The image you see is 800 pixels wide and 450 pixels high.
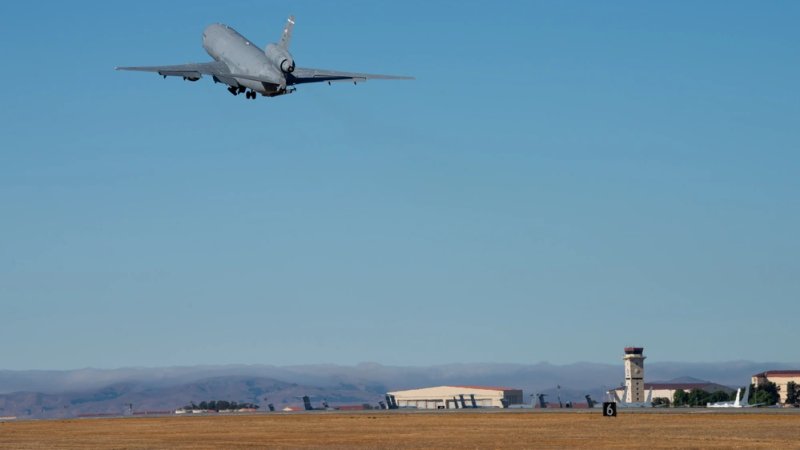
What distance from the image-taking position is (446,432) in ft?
411

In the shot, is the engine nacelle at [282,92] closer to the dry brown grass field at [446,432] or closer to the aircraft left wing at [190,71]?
the aircraft left wing at [190,71]

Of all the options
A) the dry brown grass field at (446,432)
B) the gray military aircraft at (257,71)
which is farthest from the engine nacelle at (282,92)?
the dry brown grass field at (446,432)

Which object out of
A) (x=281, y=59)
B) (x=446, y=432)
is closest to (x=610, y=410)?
(x=446, y=432)

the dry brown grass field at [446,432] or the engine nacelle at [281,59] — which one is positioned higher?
the engine nacelle at [281,59]

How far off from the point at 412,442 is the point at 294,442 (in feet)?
39.4

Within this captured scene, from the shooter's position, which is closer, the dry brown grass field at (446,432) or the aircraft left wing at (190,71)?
the dry brown grass field at (446,432)

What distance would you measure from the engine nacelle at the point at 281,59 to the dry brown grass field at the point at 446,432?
36793 mm

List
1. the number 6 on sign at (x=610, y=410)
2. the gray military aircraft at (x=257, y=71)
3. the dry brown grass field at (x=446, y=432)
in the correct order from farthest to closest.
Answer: the number 6 on sign at (x=610, y=410) < the gray military aircraft at (x=257, y=71) < the dry brown grass field at (x=446, y=432)

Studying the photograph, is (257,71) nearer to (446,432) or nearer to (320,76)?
(320,76)

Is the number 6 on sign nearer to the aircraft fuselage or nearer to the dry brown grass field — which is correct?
the dry brown grass field

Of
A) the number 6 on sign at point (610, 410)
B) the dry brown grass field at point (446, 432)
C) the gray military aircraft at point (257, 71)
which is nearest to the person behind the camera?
the dry brown grass field at point (446, 432)

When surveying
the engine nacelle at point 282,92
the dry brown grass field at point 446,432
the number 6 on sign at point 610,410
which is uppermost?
the engine nacelle at point 282,92

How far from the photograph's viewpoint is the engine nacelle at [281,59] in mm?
126938

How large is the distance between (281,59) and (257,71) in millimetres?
3384
